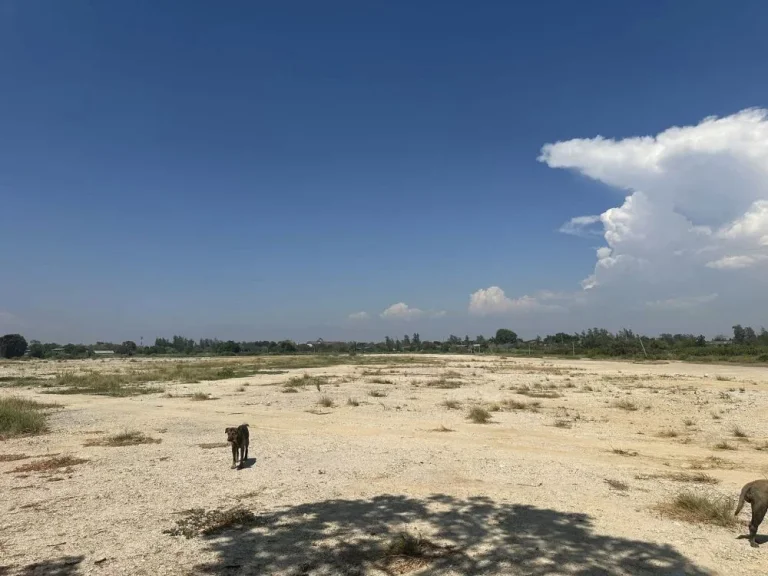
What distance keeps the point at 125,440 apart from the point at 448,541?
11.9 meters

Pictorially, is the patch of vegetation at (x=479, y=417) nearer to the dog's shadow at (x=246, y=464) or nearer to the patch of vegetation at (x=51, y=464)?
the dog's shadow at (x=246, y=464)

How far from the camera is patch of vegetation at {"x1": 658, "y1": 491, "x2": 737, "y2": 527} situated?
769 cm

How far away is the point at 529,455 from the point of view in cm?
1293

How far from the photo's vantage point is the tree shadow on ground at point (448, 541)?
20.1 feet

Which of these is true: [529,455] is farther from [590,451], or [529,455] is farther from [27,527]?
[27,527]

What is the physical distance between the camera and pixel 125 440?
15016mm

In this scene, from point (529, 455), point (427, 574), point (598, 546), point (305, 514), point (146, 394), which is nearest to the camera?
point (427, 574)

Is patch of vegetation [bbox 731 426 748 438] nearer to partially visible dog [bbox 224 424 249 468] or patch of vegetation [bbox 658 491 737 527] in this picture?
patch of vegetation [bbox 658 491 737 527]

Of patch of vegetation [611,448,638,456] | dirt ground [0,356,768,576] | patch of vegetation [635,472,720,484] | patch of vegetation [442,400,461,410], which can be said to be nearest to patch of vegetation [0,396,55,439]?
dirt ground [0,356,768,576]

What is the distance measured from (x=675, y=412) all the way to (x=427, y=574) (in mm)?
20072

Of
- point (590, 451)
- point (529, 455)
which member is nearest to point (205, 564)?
point (529, 455)

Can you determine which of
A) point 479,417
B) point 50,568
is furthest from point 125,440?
point 479,417

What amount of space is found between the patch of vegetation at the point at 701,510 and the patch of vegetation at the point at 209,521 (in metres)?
6.73

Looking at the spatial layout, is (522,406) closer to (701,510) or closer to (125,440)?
(701,510)
